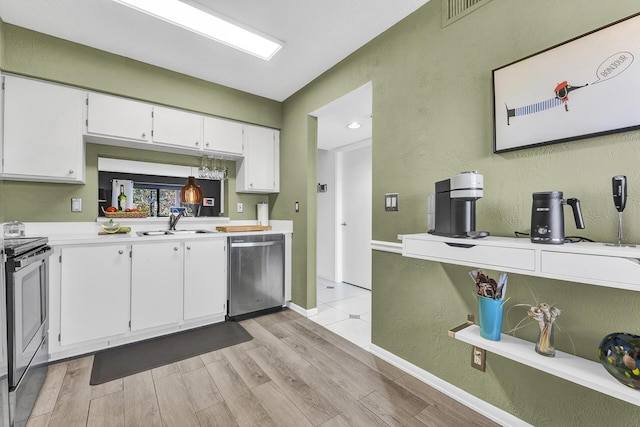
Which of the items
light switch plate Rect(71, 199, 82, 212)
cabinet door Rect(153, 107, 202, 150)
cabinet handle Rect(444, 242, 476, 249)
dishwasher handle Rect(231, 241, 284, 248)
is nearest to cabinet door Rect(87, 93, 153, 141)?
cabinet door Rect(153, 107, 202, 150)

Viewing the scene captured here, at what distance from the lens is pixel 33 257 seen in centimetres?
163

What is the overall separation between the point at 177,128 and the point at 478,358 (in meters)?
3.26

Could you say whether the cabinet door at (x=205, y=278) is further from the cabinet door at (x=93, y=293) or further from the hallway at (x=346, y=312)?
the hallway at (x=346, y=312)

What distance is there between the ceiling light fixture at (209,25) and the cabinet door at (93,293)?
187 cm

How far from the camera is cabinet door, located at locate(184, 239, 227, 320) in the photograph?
271 cm

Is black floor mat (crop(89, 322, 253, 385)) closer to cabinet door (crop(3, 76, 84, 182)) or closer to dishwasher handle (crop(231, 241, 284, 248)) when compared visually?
dishwasher handle (crop(231, 241, 284, 248))

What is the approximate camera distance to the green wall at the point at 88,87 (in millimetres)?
2229

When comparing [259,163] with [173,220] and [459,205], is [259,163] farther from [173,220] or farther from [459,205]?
[459,205]

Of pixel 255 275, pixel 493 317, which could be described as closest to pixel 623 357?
pixel 493 317

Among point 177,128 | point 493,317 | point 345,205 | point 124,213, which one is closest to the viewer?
point 493,317

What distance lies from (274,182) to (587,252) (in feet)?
9.97

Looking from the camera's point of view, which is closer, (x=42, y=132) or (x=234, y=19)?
(x=234, y=19)

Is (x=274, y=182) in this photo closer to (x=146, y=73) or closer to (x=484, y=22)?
(x=146, y=73)

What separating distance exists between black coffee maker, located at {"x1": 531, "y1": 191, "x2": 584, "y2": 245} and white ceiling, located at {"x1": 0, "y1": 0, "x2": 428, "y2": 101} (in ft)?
5.29
